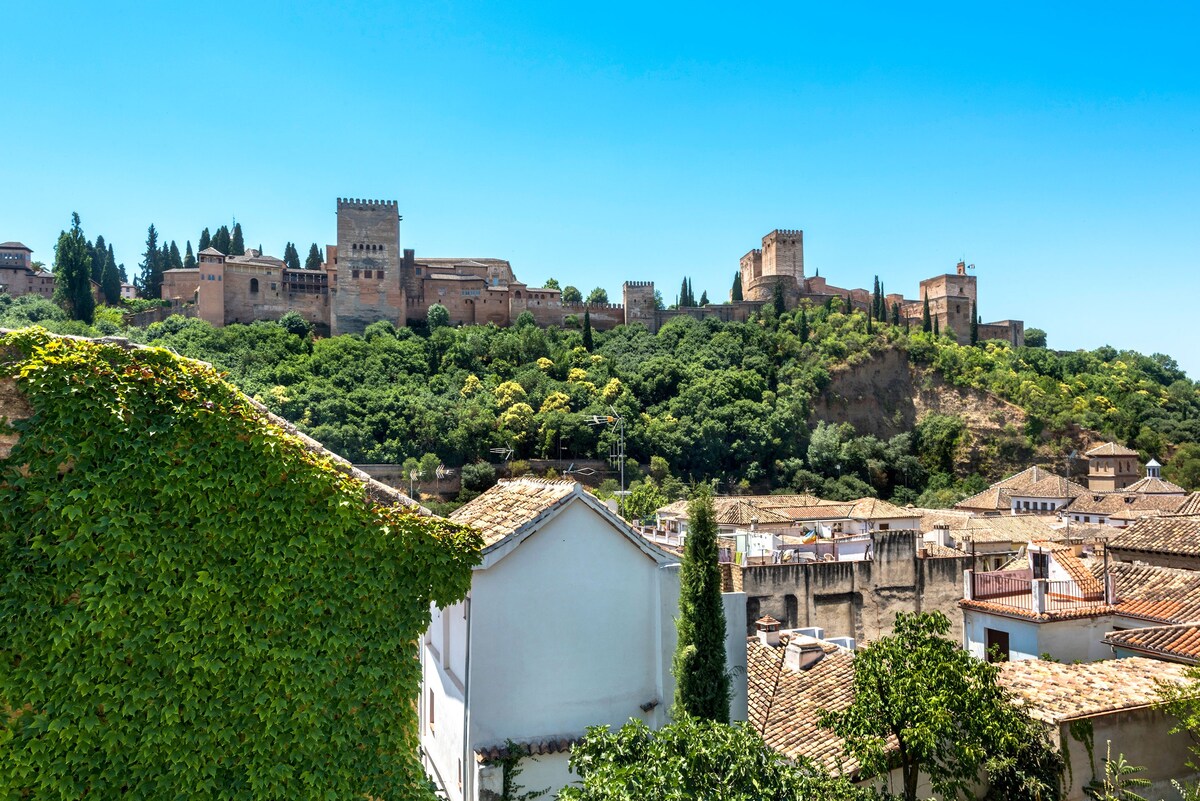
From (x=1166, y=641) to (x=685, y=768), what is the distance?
8954mm

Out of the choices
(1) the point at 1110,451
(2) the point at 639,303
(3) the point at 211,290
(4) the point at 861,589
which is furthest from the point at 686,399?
(3) the point at 211,290

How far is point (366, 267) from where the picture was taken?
228 ft

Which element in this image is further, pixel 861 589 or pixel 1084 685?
pixel 861 589

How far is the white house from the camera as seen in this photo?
7.62 metres

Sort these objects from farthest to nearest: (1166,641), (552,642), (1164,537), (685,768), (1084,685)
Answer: (1164,537), (1166,641), (1084,685), (552,642), (685,768)

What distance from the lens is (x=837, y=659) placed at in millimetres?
11820

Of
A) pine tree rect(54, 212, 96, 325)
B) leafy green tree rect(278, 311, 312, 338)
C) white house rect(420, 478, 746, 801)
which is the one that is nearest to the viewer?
white house rect(420, 478, 746, 801)

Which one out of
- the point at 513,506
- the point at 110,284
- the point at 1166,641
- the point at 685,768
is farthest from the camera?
the point at 110,284

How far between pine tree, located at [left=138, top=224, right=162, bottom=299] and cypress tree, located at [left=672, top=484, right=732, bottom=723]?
3111 inches

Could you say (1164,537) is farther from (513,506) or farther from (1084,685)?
(513,506)

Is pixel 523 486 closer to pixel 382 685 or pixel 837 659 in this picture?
pixel 382 685

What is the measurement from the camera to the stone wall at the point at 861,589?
19.2m

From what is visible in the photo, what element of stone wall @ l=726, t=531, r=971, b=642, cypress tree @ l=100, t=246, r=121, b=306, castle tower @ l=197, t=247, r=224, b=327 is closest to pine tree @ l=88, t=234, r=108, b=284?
cypress tree @ l=100, t=246, r=121, b=306

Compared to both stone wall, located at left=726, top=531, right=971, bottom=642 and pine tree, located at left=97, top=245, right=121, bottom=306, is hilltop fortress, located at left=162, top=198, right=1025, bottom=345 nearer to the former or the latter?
pine tree, located at left=97, top=245, right=121, bottom=306
